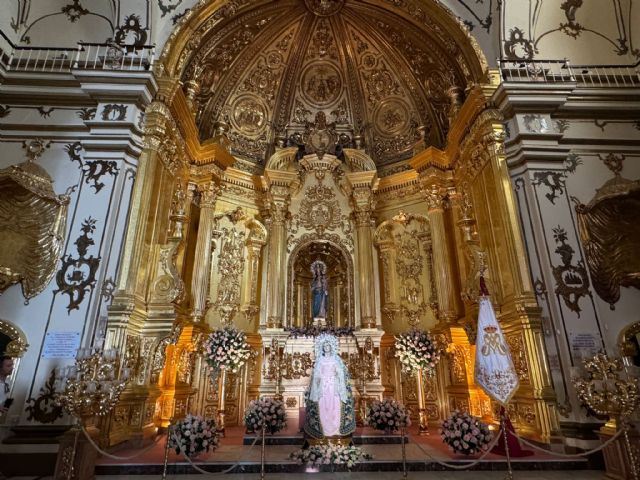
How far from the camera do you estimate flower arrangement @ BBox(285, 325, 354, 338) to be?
1060cm

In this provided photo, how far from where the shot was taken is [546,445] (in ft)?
20.4

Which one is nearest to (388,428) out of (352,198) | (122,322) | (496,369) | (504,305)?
(496,369)

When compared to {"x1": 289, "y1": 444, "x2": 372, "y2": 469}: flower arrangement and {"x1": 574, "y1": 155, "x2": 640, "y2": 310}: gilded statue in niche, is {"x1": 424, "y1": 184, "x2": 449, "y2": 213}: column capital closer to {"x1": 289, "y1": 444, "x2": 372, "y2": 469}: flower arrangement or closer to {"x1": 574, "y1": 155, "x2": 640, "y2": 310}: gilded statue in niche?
{"x1": 574, "y1": 155, "x2": 640, "y2": 310}: gilded statue in niche

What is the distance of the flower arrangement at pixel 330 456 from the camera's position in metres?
5.74

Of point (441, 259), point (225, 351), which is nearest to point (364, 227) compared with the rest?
point (441, 259)

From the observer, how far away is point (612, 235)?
25.1 feet

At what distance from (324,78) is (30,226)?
31.7ft

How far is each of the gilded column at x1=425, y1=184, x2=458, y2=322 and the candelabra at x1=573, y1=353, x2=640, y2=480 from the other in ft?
14.5

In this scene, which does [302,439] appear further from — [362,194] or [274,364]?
[362,194]

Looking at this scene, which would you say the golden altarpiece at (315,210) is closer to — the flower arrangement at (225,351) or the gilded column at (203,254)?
the gilded column at (203,254)

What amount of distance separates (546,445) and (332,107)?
11166mm

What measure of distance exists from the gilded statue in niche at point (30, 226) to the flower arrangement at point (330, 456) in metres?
5.43

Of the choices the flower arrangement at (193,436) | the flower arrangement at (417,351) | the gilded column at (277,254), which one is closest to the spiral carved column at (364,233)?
the flower arrangement at (417,351)

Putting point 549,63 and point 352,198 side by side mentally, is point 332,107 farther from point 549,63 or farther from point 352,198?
point 549,63
